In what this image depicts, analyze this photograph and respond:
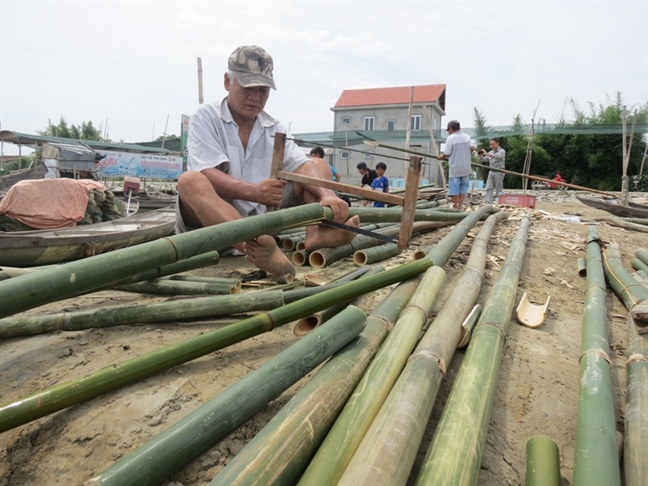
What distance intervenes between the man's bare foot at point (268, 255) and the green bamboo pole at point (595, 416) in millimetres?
1398

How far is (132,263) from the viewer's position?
4.12 ft

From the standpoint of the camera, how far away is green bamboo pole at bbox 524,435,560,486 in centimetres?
100

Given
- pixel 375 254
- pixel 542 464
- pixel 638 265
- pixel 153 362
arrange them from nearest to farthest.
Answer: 1. pixel 542 464
2. pixel 153 362
3. pixel 375 254
4. pixel 638 265

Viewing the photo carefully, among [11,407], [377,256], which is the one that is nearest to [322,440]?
[11,407]

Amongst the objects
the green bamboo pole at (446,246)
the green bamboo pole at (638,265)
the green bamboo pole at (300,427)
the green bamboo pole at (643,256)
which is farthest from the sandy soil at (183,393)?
the green bamboo pole at (643,256)

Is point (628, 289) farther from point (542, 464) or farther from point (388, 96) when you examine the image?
point (388, 96)

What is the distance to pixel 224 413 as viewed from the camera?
1.10m

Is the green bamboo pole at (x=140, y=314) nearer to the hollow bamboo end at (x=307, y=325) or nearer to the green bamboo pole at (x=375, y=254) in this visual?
the hollow bamboo end at (x=307, y=325)

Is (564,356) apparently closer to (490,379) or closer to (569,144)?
(490,379)

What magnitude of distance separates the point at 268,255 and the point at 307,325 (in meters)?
0.60

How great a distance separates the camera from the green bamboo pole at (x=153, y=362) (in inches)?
42.0

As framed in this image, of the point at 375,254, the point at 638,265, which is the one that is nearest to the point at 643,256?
the point at 638,265

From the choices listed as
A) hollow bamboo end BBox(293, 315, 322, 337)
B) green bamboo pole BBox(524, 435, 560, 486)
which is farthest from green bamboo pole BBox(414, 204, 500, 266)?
green bamboo pole BBox(524, 435, 560, 486)

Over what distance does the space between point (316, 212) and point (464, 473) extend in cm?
116
